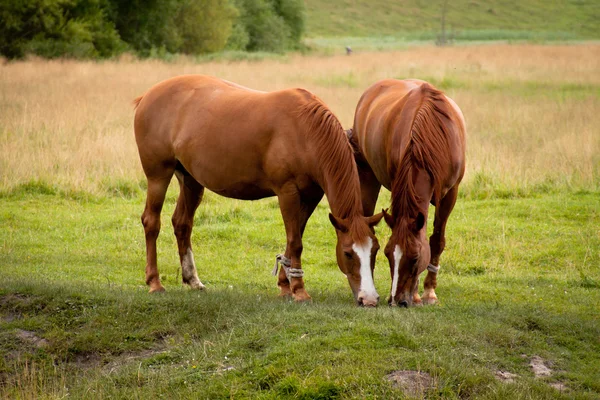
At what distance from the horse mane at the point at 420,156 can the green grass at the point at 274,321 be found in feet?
2.65

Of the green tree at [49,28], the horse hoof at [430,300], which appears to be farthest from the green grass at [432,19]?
the horse hoof at [430,300]

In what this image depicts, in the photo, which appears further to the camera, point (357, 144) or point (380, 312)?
point (357, 144)

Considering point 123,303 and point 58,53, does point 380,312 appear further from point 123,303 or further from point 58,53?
point 58,53

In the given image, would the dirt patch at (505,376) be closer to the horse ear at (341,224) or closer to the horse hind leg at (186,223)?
the horse ear at (341,224)

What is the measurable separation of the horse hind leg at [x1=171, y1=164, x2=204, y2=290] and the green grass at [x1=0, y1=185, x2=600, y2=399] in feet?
0.62

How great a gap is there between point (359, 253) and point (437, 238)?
1.48 meters

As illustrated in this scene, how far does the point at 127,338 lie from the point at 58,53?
93.7 feet

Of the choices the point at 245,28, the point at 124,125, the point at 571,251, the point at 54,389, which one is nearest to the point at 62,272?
the point at 54,389

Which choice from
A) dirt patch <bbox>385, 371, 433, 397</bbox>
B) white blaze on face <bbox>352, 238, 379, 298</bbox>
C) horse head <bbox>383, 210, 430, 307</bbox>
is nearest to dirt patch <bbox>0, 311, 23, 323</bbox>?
white blaze on face <bbox>352, 238, 379, 298</bbox>

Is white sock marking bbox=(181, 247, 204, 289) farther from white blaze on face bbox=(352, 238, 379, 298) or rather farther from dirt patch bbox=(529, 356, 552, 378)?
dirt patch bbox=(529, 356, 552, 378)

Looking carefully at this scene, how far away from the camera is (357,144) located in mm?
8422

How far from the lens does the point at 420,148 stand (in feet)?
20.7

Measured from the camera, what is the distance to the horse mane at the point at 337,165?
6.19m

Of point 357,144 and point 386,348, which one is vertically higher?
point 357,144
